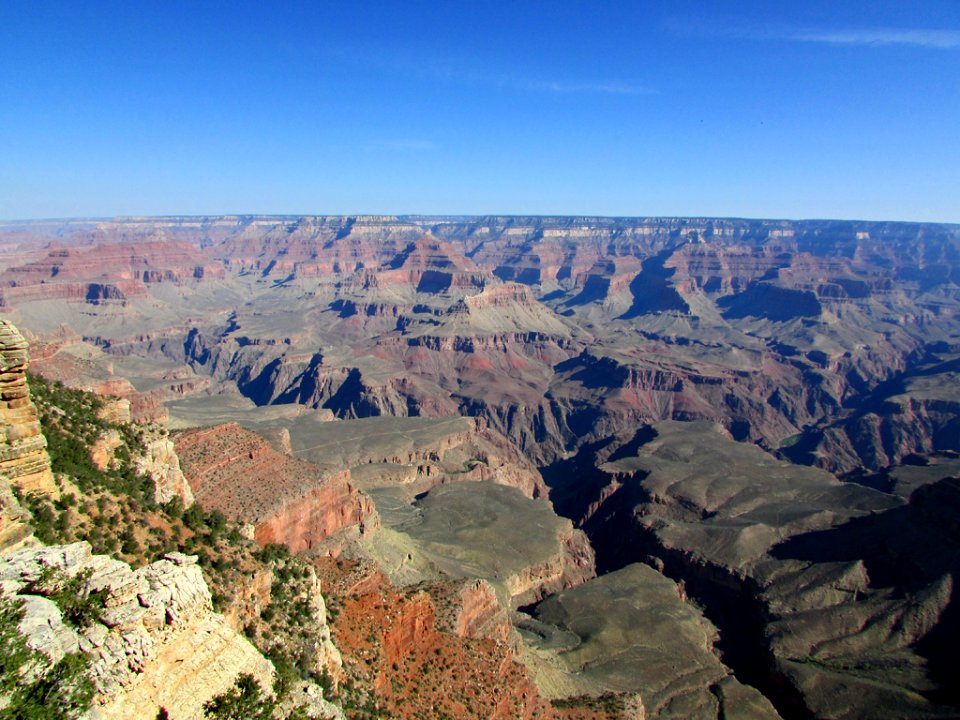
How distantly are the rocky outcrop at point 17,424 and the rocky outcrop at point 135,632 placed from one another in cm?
551

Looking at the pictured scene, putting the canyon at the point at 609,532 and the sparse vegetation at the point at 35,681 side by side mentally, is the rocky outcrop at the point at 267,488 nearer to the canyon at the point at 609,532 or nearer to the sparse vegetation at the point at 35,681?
the canyon at the point at 609,532

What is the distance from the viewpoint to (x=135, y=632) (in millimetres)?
13477

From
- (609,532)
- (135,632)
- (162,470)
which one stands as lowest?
(609,532)

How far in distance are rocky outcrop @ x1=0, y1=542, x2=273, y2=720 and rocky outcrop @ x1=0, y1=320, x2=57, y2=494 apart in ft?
18.1

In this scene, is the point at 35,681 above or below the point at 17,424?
below

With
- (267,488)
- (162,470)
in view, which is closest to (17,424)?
(162,470)

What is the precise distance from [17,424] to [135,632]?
31.1 ft

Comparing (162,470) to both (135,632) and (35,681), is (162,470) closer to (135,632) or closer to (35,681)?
(135,632)

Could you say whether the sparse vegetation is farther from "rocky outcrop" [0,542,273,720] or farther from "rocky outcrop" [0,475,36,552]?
"rocky outcrop" [0,475,36,552]

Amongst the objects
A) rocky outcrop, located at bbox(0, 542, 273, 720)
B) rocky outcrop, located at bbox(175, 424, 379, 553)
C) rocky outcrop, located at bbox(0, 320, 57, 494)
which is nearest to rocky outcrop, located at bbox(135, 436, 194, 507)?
rocky outcrop, located at bbox(0, 320, 57, 494)

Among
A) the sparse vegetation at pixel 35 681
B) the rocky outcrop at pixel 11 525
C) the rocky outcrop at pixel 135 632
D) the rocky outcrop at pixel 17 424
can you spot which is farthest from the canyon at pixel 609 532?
the sparse vegetation at pixel 35 681

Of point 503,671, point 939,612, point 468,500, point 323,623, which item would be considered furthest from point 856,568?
point 323,623

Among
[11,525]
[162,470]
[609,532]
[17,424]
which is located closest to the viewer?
[11,525]

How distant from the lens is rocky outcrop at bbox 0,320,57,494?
18.5 meters
